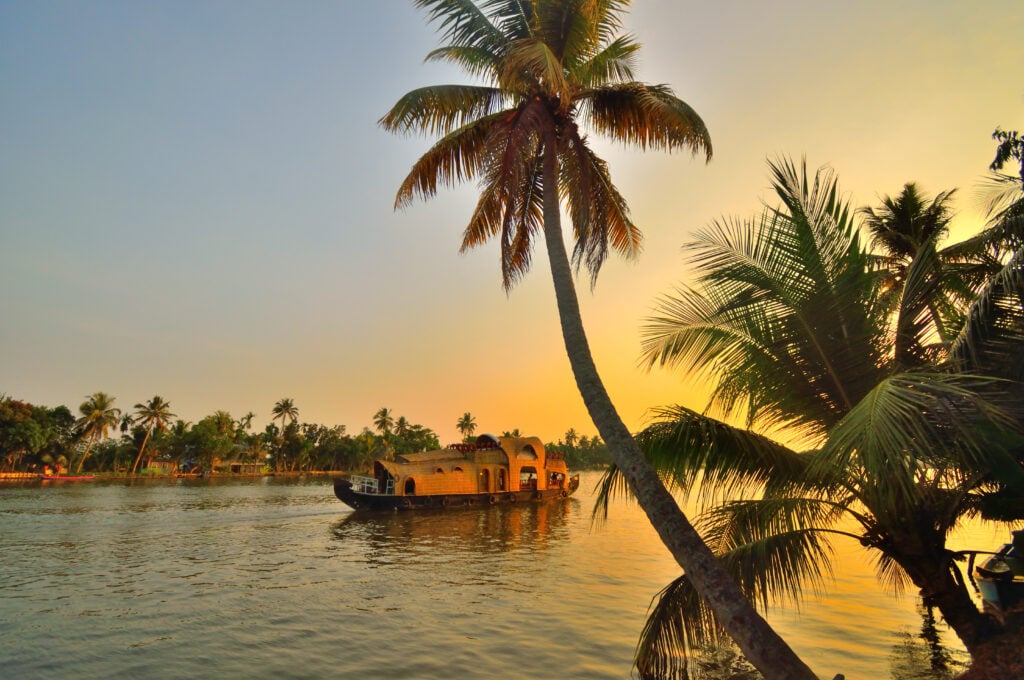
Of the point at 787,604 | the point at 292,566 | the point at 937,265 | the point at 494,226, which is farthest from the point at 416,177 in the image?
the point at 292,566

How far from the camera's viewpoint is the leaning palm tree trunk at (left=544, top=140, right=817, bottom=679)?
4.38 meters

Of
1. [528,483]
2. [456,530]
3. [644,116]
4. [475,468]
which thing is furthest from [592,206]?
[528,483]

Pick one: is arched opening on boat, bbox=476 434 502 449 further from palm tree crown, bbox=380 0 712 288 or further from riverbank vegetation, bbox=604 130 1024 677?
riverbank vegetation, bbox=604 130 1024 677

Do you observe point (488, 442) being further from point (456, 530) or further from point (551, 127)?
point (551, 127)

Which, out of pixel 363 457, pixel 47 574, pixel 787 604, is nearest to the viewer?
pixel 787 604

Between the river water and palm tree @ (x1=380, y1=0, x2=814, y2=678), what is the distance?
6.81 metres

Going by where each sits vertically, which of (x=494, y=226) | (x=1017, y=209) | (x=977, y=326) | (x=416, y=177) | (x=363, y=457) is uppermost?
(x=416, y=177)

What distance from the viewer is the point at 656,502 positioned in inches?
205

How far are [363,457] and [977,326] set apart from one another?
90.5m

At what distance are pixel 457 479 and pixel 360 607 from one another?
21574mm

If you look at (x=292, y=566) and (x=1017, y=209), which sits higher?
(x=1017, y=209)

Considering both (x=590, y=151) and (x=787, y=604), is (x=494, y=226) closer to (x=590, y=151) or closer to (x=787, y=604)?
(x=590, y=151)

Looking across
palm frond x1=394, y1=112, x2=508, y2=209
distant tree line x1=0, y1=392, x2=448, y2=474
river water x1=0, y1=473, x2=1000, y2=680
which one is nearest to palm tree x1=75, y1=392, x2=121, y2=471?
distant tree line x1=0, y1=392, x2=448, y2=474

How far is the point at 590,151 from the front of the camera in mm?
8672
